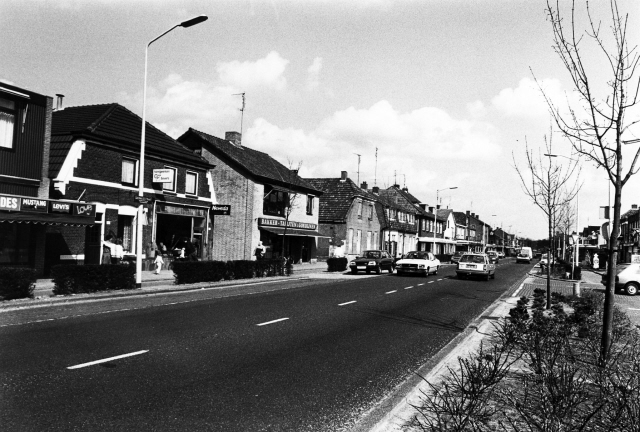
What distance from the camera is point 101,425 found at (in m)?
4.94

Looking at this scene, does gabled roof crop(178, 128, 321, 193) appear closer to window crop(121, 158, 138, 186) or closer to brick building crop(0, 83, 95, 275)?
window crop(121, 158, 138, 186)

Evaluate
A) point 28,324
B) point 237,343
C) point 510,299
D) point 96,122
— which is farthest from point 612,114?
point 96,122

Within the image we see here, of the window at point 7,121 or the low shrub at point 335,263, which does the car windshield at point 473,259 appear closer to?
the low shrub at point 335,263

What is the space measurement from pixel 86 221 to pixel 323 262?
2831 centimetres

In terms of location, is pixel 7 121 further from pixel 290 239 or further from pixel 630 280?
pixel 630 280

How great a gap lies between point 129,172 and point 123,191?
53.6 inches

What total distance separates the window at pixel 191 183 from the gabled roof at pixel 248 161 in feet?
20.1

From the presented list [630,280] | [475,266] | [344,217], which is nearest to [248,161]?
[344,217]

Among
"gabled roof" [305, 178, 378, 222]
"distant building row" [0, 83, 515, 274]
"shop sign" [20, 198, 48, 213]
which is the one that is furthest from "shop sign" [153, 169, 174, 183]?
"gabled roof" [305, 178, 378, 222]

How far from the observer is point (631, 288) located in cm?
2419

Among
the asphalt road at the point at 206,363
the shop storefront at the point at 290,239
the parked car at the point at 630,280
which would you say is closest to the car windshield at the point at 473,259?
the parked car at the point at 630,280

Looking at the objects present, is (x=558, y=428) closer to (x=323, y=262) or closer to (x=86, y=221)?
(x=86, y=221)

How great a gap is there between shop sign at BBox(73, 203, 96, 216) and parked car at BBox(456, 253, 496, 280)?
821 inches

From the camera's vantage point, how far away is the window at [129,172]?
25344 mm
